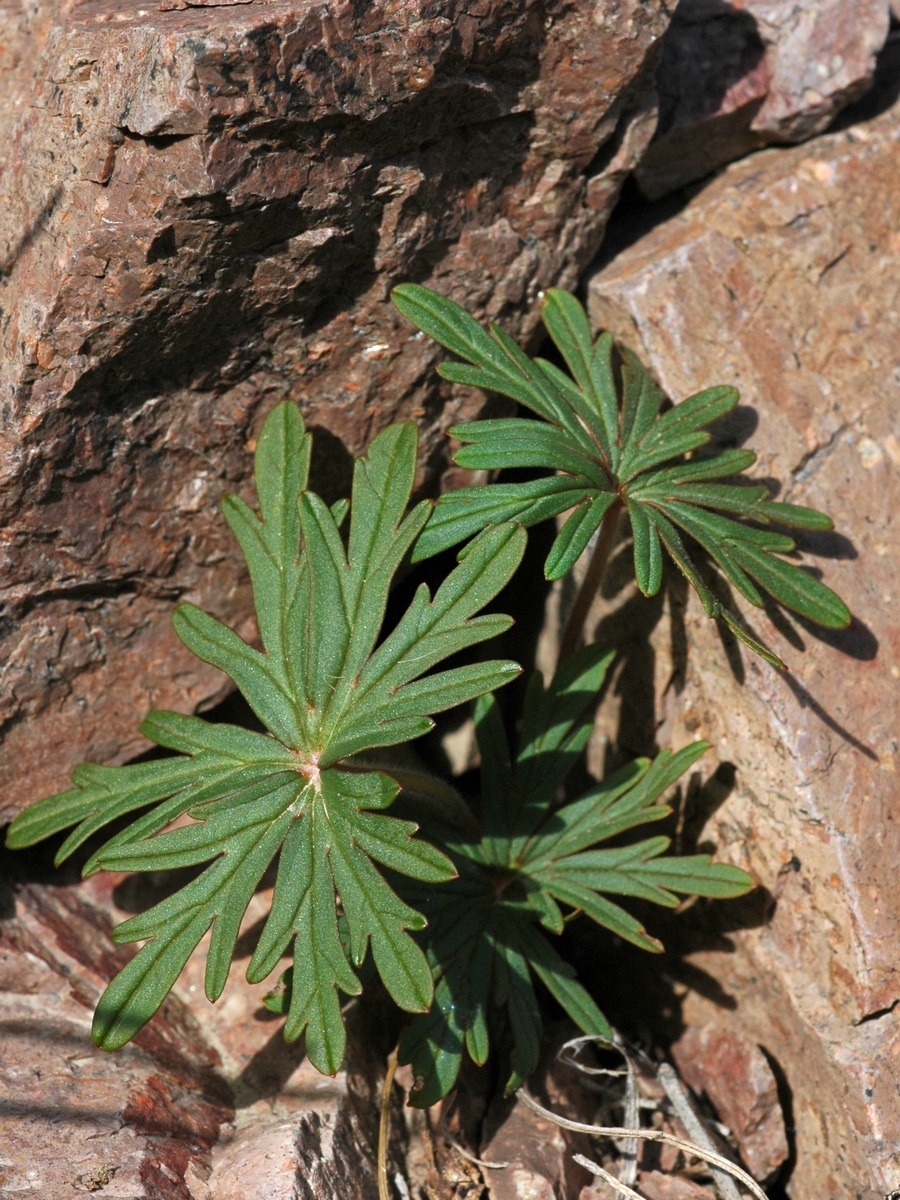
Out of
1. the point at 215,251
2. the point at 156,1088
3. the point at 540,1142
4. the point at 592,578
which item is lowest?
the point at 540,1142

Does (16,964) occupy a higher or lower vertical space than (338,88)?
lower

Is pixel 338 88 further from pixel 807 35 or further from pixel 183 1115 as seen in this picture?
pixel 183 1115

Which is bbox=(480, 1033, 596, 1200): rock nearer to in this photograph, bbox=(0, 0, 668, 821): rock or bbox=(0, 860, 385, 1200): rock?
bbox=(0, 860, 385, 1200): rock

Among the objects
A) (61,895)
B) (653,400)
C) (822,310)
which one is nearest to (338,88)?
(653,400)

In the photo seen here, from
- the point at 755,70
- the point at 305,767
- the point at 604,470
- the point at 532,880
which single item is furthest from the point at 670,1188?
the point at 755,70

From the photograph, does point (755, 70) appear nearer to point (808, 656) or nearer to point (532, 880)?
point (808, 656)

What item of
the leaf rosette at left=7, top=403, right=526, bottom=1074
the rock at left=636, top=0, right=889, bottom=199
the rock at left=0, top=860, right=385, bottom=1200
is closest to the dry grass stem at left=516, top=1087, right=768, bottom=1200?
the rock at left=0, top=860, right=385, bottom=1200

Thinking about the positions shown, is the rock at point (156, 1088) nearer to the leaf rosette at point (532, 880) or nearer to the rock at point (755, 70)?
the leaf rosette at point (532, 880)
